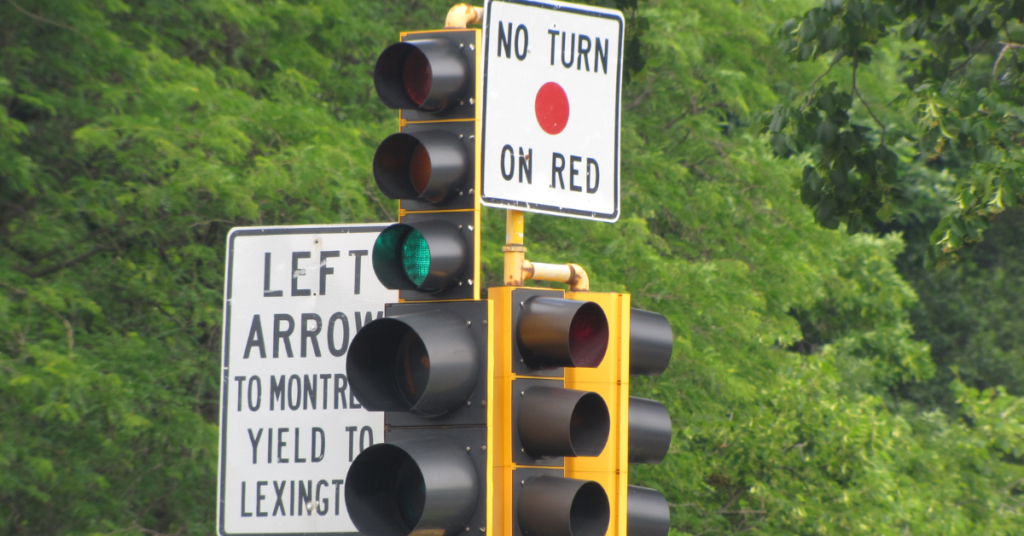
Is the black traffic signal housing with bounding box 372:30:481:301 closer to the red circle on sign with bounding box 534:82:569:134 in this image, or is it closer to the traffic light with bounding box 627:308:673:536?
the red circle on sign with bounding box 534:82:569:134

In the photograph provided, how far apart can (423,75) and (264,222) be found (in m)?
6.03

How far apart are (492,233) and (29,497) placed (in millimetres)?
4460

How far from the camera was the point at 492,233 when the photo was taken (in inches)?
418

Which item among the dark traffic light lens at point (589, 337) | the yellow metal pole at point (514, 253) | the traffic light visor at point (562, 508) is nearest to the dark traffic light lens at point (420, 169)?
the yellow metal pole at point (514, 253)

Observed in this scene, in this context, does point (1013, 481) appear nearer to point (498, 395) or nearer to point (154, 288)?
point (154, 288)

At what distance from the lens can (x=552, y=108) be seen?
427cm

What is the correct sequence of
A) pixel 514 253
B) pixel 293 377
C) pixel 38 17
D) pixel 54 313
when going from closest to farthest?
pixel 514 253 < pixel 293 377 < pixel 54 313 < pixel 38 17

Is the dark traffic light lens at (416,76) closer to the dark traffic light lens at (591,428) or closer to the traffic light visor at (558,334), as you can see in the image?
the traffic light visor at (558,334)

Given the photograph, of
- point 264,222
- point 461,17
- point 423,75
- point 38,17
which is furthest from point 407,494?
point 38,17

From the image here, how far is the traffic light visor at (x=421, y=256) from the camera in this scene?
3.85 m

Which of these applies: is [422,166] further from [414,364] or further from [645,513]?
[645,513]

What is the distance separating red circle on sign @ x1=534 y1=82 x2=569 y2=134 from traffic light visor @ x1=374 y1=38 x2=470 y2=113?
0.33m

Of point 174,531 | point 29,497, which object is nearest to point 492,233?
point 174,531

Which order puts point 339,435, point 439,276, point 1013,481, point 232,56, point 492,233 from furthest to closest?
point 1013,481
point 232,56
point 492,233
point 339,435
point 439,276
